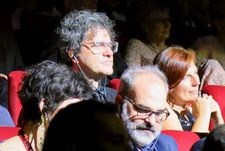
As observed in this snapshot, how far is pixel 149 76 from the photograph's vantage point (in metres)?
2.89

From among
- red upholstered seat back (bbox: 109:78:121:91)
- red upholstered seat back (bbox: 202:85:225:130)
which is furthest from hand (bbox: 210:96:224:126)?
red upholstered seat back (bbox: 109:78:121:91)

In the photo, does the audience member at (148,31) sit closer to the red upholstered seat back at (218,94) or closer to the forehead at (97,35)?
the red upholstered seat back at (218,94)

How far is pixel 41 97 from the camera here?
2.40m

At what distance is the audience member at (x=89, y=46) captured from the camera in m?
3.50

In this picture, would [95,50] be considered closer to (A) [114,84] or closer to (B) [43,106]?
(A) [114,84]

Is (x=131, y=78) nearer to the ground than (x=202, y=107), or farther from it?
farther from it

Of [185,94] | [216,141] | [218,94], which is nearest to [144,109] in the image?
[216,141]

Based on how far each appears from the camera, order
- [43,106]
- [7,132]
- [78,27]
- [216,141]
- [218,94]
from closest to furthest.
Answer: [216,141]
[43,106]
[7,132]
[78,27]
[218,94]

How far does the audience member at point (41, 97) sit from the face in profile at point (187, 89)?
131 cm

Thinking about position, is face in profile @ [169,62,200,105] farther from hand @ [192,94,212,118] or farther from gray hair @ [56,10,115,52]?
gray hair @ [56,10,115,52]

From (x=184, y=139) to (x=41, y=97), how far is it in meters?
0.80

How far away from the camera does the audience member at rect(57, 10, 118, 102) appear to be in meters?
3.50

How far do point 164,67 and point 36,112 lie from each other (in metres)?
1.30

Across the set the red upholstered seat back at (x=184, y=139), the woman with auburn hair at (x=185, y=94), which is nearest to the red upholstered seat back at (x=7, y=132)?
the red upholstered seat back at (x=184, y=139)
